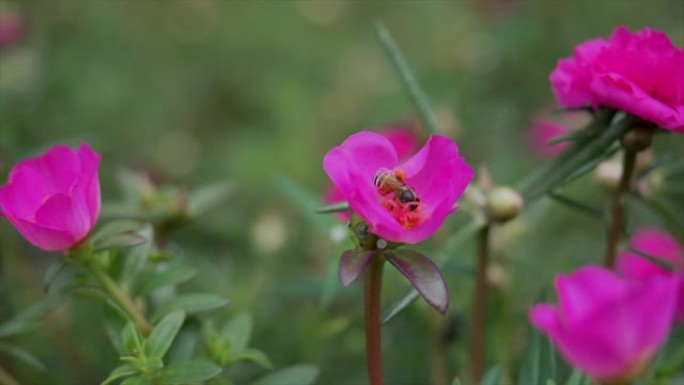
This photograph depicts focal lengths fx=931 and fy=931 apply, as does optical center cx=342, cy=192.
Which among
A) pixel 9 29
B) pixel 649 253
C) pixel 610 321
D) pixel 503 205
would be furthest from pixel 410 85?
pixel 9 29

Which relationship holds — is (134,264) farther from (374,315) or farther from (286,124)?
(286,124)

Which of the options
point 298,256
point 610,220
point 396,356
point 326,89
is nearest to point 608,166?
point 610,220

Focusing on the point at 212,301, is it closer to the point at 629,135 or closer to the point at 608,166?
the point at 629,135

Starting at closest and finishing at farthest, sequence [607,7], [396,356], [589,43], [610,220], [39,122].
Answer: [589,43]
[610,220]
[396,356]
[39,122]
[607,7]

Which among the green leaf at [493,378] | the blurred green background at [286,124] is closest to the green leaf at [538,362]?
the green leaf at [493,378]

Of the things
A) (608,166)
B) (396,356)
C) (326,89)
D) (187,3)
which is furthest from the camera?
(187,3)

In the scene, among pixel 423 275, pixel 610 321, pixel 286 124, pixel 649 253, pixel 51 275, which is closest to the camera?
pixel 610 321
